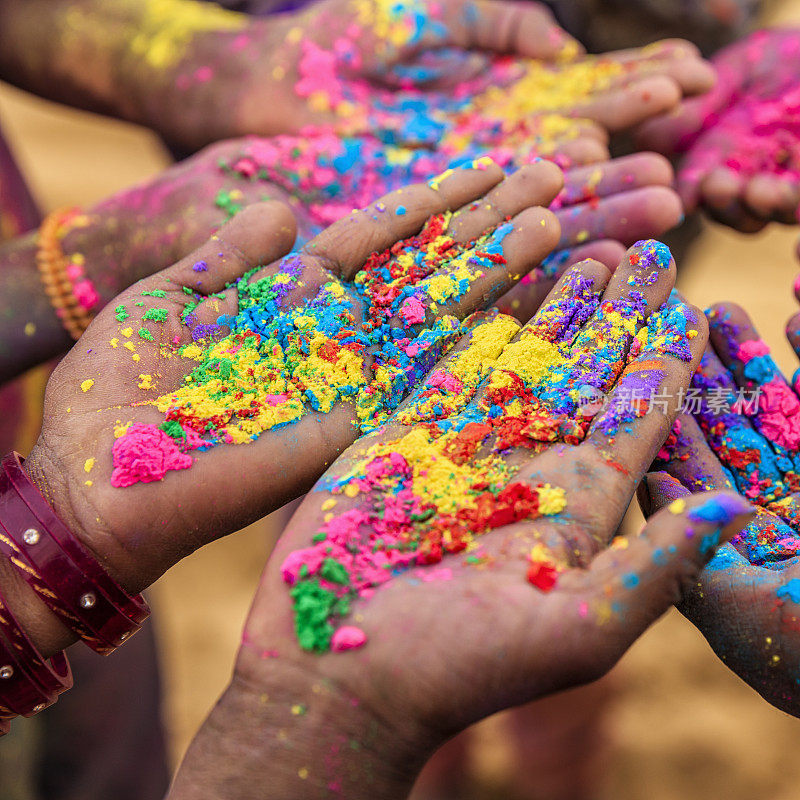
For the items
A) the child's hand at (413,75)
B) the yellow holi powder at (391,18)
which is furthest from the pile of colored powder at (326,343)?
the yellow holi powder at (391,18)

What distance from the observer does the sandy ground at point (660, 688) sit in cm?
237

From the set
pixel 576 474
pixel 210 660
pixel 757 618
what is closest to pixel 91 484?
pixel 576 474

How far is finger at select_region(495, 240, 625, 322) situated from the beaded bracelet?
1.03m

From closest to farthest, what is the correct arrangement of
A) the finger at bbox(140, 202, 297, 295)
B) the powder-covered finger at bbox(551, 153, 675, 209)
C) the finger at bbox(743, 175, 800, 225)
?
the finger at bbox(140, 202, 297, 295) → the powder-covered finger at bbox(551, 153, 675, 209) → the finger at bbox(743, 175, 800, 225)

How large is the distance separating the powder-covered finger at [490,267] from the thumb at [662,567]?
575 millimetres

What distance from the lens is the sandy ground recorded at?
2.37m

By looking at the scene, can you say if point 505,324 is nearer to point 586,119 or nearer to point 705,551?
point 705,551

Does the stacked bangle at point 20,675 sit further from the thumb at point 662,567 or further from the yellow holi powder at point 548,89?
the yellow holi powder at point 548,89

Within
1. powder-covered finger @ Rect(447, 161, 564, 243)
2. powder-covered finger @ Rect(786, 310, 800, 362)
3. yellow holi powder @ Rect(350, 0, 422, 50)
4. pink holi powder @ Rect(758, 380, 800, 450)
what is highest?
yellow holi powder @ Rect(350, 0, 422, 50)

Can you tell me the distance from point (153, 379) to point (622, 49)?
2.08 m

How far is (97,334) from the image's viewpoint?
126cm

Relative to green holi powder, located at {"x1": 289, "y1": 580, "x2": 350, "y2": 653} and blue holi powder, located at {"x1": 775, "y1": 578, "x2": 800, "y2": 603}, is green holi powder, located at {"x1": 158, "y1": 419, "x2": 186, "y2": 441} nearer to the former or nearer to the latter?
green holi powder, located at {"x1": 289, "y1": 580, "x2": 350, "y2": 653}

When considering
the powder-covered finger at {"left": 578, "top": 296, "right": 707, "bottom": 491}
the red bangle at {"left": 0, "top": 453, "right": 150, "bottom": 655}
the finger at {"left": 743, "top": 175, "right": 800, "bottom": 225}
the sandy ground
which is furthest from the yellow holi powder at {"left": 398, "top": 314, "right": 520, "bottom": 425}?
the sandy ground

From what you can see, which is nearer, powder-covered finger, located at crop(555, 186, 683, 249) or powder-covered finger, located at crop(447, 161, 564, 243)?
powder-covered finger, located at crop(447, 161, 564, 243)
